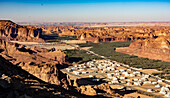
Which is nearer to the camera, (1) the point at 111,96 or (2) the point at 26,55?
(1) the point at 111,96

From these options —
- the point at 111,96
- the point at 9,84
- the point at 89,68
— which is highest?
the point at 9,84

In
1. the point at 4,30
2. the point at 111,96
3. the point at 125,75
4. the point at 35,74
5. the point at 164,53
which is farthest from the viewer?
the point at 4,30

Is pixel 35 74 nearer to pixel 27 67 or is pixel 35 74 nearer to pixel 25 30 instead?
pixel 27 67

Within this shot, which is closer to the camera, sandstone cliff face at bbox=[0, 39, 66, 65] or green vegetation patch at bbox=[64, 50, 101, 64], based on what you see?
sandstone cliff face at bbox=[0, 39, 66, 65]

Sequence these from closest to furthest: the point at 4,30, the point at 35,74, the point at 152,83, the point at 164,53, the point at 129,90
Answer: the point at 35,74
the point at 129,90
the point at 152,83
the point at 164,53
the point at 4,30

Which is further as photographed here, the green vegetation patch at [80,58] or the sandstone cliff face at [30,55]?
the green vegetation patch at [80,58]

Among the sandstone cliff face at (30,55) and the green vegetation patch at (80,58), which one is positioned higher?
the sandstone cliff face at (30,55)

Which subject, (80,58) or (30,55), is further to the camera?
(80,58)

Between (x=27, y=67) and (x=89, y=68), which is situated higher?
(x=27, y=67)

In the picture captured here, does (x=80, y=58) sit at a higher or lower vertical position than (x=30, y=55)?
lower

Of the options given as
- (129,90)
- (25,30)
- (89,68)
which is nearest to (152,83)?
(129,90)

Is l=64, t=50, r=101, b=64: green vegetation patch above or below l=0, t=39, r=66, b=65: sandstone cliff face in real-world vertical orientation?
below
